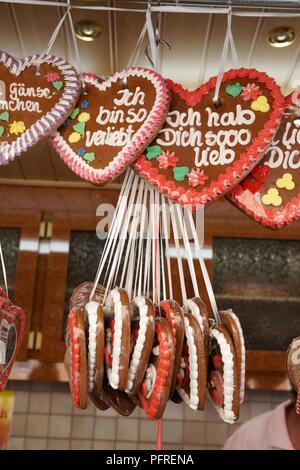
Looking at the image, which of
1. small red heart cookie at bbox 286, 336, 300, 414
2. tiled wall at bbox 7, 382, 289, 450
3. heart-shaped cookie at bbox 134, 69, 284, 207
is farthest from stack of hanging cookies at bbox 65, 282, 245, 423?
tiled wall at bbox 7, 382, 289, 450

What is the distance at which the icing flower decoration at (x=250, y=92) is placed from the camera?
Result: 1.17 m

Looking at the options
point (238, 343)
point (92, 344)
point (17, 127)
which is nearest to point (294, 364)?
point (238, 343)

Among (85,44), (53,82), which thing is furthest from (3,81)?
(85,44)

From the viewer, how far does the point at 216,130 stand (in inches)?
45.8

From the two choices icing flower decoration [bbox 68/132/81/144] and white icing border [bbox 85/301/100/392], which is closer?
white icing border [bbox 85/301/100/392]

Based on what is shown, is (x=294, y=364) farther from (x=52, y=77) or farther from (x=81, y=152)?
(x=52, y=77)

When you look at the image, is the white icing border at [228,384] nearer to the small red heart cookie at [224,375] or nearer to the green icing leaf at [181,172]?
the small red heart cookie at [224,375]

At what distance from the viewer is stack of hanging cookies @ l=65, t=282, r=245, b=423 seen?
956 mm

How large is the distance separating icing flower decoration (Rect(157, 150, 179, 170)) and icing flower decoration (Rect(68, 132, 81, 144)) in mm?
178

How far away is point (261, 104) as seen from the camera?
3.81 feet

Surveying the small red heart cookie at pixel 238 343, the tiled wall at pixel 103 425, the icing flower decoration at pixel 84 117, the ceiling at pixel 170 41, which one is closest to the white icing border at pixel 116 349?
the small red heart cookie at pixel 238 343

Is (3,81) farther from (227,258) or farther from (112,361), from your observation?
(227,258)

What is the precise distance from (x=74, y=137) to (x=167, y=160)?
0.21 meters

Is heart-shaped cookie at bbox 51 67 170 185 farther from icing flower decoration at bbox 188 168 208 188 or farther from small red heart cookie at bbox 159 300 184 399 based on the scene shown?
small red heart cookie at bbox 159 300 184 399
